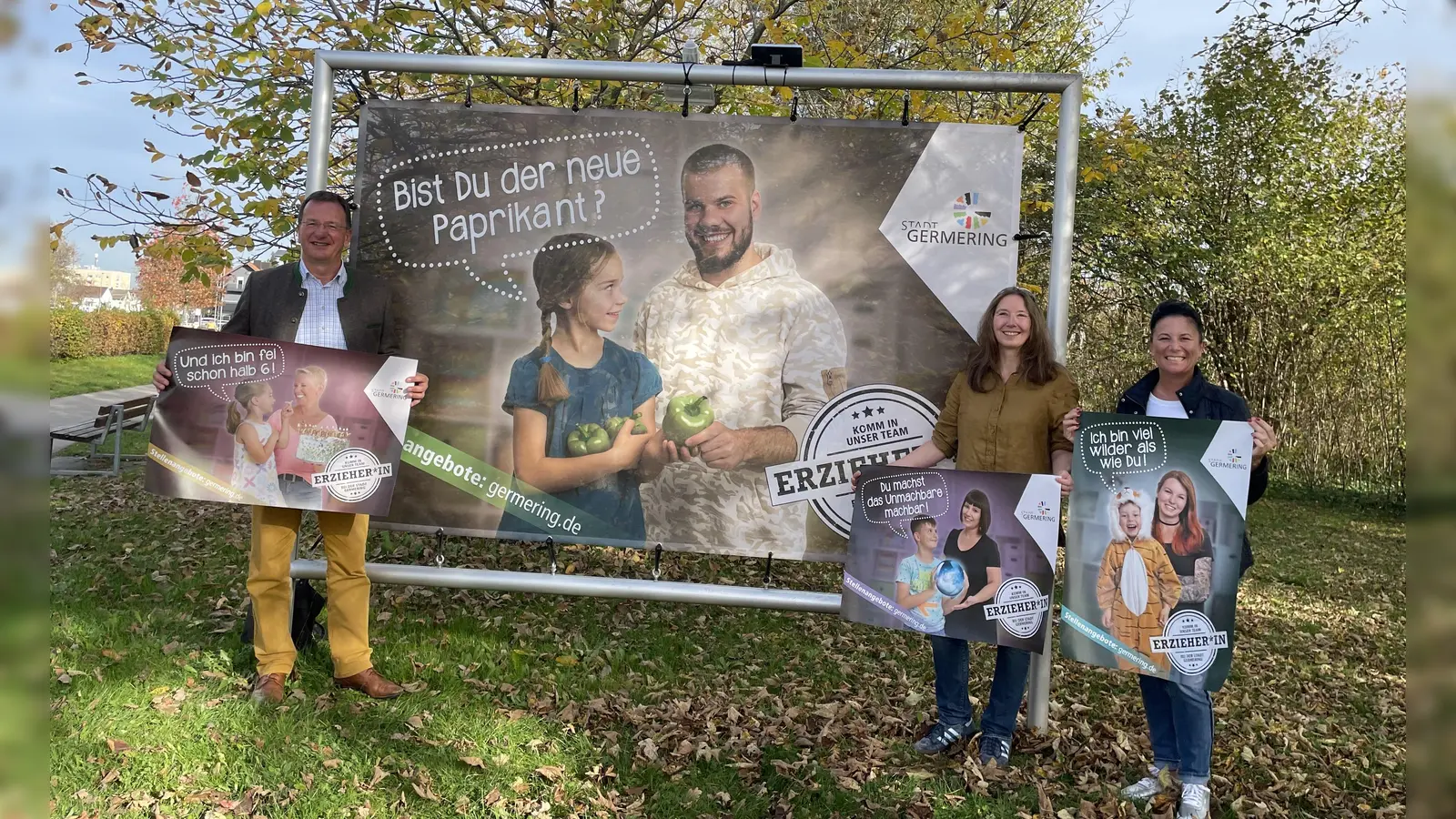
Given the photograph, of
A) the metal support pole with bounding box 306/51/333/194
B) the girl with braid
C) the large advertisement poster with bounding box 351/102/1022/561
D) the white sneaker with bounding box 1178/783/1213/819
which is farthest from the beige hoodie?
the white sneaker with bounding box 1178/783/1213/819

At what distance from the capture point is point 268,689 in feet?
14.1

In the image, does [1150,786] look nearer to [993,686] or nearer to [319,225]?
[993,686]

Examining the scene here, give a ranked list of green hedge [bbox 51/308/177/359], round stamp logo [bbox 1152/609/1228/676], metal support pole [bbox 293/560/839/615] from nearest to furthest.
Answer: round stamp logo [bbox 1152/609/1228/676], metal support pole [bbox 293/560/839/615], green hedge [bbox 51/308/177/359]

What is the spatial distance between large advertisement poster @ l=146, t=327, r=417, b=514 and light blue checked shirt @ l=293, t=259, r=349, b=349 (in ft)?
Result: 0.68

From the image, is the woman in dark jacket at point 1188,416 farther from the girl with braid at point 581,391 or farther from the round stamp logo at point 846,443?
the girl with braid at point 581,391

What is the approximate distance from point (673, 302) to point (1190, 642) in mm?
2714

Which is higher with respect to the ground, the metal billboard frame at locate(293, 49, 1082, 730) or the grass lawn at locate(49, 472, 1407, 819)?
the metal billboard frame at locate(293, 49, 1082, 730)

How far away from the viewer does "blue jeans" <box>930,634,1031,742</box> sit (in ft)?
13.8

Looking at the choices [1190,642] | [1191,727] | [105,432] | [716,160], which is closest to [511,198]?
[716,160]

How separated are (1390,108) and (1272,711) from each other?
12.5 meters

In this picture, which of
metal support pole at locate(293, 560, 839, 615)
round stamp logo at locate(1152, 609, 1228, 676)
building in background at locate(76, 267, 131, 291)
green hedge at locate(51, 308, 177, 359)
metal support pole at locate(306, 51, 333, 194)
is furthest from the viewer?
green hedge at locate(51, 308, 177, 359)

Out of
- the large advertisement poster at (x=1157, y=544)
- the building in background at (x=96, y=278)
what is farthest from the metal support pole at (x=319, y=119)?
the building in background at (x=96, y=278)

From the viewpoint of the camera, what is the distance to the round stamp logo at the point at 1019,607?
13.4 feet

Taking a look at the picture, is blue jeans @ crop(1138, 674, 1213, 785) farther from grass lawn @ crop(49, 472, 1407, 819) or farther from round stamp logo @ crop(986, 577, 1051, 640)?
round stamp logo @ crop(986, 577, 1051, 640)
